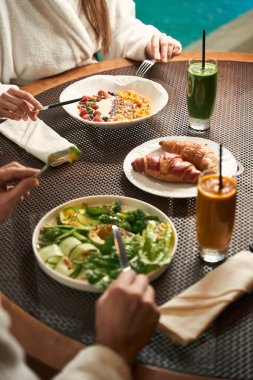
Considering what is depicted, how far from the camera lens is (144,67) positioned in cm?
214

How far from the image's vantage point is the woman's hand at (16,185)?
4.55 ft

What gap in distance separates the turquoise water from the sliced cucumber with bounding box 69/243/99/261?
14.5ft

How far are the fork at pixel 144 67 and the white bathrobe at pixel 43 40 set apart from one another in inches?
2.9

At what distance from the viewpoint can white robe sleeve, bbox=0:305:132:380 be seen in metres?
0.96

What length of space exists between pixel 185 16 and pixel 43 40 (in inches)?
138

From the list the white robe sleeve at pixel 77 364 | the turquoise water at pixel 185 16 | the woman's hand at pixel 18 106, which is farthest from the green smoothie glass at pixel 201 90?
the turquoise water at pixel 185 16

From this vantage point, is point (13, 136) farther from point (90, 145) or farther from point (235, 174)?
point (235, 174)

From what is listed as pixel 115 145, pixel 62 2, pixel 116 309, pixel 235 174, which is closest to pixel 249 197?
pixel 235 174

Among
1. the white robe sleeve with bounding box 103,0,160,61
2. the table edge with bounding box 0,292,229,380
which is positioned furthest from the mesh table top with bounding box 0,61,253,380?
the white robe sleeve with bounding box 103,0,160,61

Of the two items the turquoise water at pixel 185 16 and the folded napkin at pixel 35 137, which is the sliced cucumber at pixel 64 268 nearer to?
the folded napkin at pixel 35 137

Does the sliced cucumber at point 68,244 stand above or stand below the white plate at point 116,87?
above

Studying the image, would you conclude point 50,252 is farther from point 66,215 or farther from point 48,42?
point 48,42

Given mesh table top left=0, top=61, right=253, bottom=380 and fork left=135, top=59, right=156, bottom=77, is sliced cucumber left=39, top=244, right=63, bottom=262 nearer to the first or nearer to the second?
mesh table top left=0, top=61, right=253, bottom=380

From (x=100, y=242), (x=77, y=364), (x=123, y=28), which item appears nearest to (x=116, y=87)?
(x=123, y=28)
